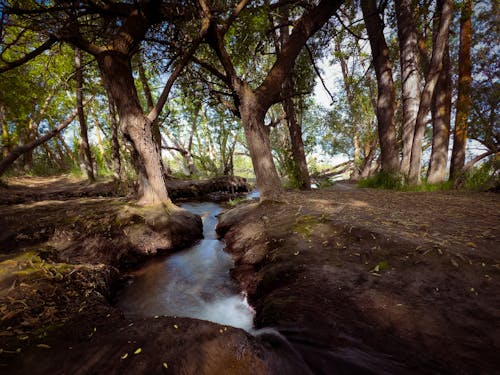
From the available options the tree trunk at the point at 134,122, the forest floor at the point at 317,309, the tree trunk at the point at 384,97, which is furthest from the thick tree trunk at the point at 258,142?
the tree trunk at the point at 384,97

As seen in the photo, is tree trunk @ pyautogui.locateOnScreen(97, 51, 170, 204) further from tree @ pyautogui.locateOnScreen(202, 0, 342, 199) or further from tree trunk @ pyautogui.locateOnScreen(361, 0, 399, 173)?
tree trunk @ pyautogui.locateOnScreen(361, 0, 399, 173)

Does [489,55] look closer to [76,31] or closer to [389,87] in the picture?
[389,87]

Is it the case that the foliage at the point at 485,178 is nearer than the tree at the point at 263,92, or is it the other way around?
the tree at the point at 263,92

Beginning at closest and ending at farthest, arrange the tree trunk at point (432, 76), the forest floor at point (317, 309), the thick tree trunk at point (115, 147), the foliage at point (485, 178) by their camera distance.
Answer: the forest floor at point (317, 309) → the foliage at point (485, 178) → the tree trunk at point (432, 76) → the thick tree trunk at point (115, 147)

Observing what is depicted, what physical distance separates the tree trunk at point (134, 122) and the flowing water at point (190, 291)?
6.39ft

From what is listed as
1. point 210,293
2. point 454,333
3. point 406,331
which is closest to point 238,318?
point 210,293

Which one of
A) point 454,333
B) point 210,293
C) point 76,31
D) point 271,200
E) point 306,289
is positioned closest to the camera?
point 454,333

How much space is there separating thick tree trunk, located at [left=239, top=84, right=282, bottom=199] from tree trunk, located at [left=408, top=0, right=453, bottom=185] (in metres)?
4.77

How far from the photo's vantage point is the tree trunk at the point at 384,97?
7.70m

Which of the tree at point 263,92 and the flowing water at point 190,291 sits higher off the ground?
the tree at point 263,92

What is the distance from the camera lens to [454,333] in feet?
4.34

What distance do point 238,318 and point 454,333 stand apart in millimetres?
1815

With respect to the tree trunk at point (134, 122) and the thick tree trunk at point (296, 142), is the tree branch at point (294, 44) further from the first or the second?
the tree trunk at point (134, 122)

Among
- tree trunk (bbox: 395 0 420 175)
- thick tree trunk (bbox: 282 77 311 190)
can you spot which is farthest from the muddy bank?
thick tree trunk (bbox: 282 77 311 190)
